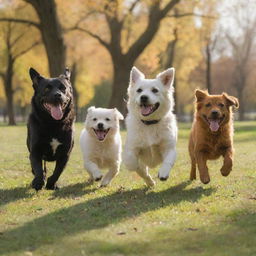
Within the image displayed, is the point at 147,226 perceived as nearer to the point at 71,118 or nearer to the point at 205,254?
the point at 205,254

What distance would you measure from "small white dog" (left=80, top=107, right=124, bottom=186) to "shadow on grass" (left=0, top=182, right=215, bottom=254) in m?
0.87

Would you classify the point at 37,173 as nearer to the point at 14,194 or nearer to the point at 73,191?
the point at 14,194

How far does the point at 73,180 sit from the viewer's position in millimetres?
9812

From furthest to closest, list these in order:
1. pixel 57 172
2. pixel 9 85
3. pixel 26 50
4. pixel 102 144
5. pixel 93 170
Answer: pixel 9 85 → pixel 26 50 → pixel 102 144 → pixel 93 170 → pixel 57 172

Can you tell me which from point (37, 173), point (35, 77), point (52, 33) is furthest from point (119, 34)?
point (37, 173)

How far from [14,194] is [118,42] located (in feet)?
79.7

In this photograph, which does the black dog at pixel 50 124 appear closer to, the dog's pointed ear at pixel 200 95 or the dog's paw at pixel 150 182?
the dog's paw at pixel 150 182

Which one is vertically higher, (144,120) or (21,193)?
(144,120)

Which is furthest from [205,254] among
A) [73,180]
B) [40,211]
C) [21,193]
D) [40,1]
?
[40,1]

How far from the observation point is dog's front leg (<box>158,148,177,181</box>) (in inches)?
284

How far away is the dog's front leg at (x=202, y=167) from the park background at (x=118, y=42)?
52.6 feet

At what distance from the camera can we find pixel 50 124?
8.05 m

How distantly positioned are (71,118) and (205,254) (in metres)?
4.34

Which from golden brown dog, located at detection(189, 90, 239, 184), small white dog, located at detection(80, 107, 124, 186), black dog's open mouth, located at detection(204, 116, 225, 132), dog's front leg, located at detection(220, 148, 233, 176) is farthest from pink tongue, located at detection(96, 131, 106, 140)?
dog's front leg, located at detection(220, 148, 233, 176)
